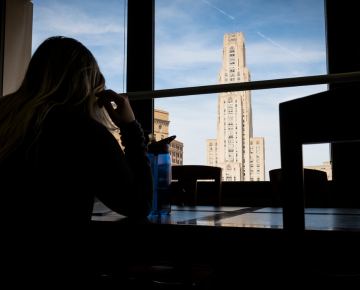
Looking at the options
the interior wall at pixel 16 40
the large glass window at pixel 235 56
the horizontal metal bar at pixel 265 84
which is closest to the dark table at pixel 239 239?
the horizontal metal bar at pixel 265 84

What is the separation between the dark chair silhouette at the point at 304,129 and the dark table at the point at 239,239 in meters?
0.06

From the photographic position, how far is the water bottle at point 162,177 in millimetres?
1038

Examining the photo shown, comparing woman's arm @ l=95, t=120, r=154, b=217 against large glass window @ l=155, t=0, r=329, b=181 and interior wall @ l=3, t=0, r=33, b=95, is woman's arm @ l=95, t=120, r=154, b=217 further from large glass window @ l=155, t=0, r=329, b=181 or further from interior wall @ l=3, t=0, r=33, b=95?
interior wall @ l=3, t=0, r=33, b=95

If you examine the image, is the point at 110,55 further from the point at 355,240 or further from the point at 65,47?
the point at 355,240

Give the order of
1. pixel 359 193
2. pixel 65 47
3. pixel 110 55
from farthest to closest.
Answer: pixel 110 55 → pixel 359 193 → pixel 65 47

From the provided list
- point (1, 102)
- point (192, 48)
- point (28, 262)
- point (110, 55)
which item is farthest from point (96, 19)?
point (28, 262)

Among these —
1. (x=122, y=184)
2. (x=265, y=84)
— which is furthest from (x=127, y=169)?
(x=265, y=84)

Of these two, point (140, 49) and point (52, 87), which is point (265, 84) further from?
point (140, 49)

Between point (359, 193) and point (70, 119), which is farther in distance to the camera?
point (359, 193)

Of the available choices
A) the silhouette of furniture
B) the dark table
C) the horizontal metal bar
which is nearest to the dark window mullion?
the silhouette of furniture

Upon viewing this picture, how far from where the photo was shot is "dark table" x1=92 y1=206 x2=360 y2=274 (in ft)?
2.06

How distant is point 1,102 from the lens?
2.68 ft

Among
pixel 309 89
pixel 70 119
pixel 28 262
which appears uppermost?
pixel 309 89

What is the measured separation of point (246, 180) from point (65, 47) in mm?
2080
